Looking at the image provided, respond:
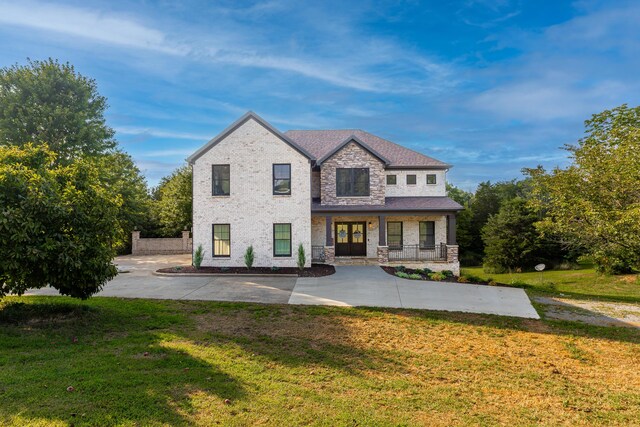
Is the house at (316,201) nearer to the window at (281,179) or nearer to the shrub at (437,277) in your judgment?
the window at (281,179)

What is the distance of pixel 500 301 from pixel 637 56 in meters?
13.0

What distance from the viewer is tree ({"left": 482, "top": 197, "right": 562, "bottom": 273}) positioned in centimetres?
2677

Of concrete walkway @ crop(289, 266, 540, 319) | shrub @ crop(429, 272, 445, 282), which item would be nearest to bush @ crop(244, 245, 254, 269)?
concrete walkway @ crop(289, 266, 540, 319)

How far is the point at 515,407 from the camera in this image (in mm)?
4434

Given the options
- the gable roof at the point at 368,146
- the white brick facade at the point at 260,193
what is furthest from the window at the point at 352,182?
the white brick facade at the point at 260,193

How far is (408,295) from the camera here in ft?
37.7

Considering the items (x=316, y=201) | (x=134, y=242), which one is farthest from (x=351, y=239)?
(x=134, y=242)

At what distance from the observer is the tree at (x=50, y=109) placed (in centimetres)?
1781

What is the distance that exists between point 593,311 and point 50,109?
25.6 m

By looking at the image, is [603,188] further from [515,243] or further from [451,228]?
[515,243]

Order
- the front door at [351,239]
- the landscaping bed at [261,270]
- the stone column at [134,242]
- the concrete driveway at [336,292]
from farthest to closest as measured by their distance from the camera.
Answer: the stone column at [134,242], the front door at [351,239], the landscaping bed at [261,270], the concrete driveway at [336,292]

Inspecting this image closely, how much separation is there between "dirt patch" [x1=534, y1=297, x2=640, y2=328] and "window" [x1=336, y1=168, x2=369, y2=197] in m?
10.5

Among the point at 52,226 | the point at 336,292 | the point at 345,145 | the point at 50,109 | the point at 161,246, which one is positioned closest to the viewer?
the point at 52,226

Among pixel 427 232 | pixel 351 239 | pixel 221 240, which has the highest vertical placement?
pixel 427 232
